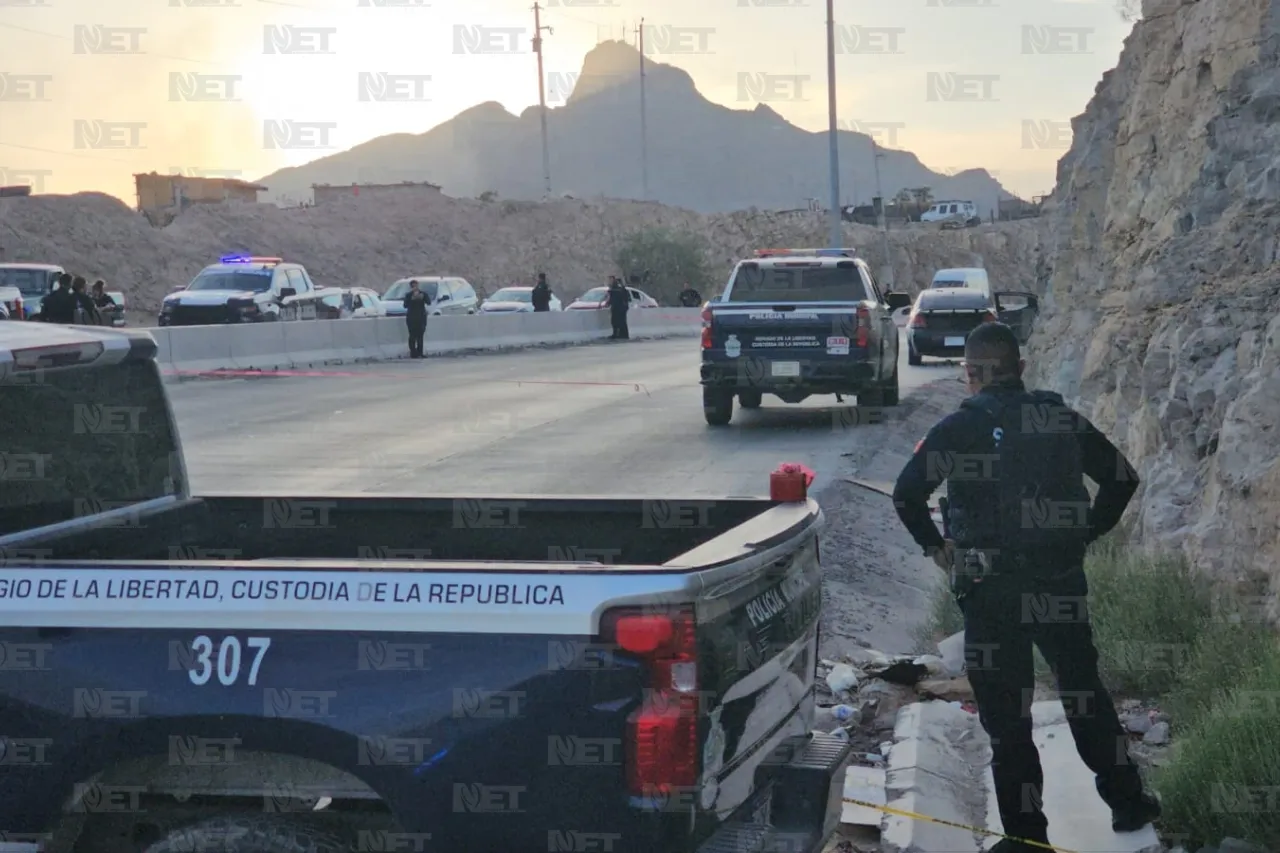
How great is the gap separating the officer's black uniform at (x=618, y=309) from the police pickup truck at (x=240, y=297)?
10.2 metres

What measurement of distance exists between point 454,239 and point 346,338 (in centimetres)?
7077

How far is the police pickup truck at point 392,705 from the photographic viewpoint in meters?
3.34

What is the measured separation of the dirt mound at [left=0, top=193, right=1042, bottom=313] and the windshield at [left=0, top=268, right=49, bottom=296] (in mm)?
38773

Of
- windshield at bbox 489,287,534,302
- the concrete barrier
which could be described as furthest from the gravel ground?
windshield at bbox 489,287,534,302

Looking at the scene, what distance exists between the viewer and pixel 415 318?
33125 mm

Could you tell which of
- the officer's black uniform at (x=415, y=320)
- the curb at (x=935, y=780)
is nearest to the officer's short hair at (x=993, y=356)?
the curb at (x=935, y=780)

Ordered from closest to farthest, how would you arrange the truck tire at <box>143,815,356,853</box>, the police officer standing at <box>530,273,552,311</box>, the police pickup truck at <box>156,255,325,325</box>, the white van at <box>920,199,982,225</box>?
the truck tire at <box>143,815,356,853</box>, the police pickup truck at <box>156,255,325,325</box>, the police officer standing at <box>530,273,552,311</box>, the white van at <box>920,199,982,225</box>

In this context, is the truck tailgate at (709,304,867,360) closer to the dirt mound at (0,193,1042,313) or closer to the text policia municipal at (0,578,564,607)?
the text policia municipal at (0,578,564,607)

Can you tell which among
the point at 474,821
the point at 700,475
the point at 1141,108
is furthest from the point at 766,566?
the point at 1141,108

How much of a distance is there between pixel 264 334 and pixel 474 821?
27.3m

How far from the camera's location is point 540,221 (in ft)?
349

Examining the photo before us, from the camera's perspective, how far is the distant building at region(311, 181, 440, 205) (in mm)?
107188

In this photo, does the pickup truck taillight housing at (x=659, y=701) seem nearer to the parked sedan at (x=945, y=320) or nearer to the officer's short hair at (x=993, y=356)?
the officer's short hair at (x=993, y=356)

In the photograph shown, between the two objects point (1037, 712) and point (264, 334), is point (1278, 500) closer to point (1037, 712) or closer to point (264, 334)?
point (1037, 712)
